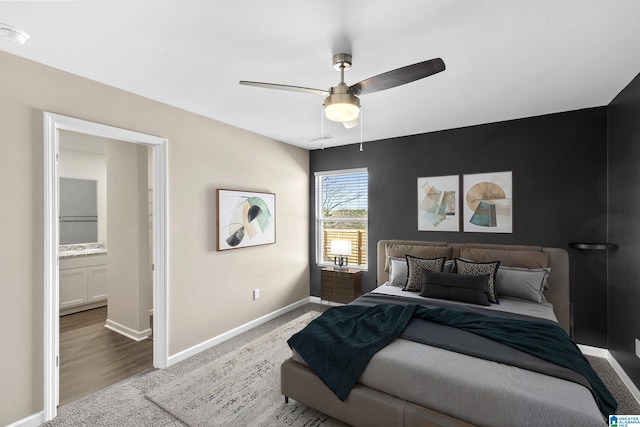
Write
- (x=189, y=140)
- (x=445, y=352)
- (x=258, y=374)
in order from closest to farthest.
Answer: (x=445, y=352), (x=258, y=374), (x=189, y=140)

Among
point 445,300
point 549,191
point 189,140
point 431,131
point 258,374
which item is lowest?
point 258,374

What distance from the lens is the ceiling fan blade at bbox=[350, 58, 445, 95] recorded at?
165 centimetres

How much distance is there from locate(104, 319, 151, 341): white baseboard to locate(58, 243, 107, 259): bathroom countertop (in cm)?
132

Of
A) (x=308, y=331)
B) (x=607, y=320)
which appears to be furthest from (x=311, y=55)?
(x=607, y=320)

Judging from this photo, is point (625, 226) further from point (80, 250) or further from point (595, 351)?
point (80, 250)

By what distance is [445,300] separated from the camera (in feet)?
10.2

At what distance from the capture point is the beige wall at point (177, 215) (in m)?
2.14

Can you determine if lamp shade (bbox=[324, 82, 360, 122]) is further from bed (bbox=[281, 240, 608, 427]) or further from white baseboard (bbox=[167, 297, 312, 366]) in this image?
white baseboard (bbox=[167, 297, 312, 366])

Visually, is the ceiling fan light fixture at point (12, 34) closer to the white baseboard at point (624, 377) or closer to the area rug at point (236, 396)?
the area rug at point (236, 396)

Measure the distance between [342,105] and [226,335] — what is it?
3111mm

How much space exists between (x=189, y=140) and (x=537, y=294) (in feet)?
13.1

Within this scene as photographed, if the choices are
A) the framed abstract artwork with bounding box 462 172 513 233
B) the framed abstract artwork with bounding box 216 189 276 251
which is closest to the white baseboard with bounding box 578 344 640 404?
the framed abstract artwork with bounding box 462 172 513 233

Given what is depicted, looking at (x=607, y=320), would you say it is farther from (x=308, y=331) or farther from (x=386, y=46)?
(x=386, y=46)

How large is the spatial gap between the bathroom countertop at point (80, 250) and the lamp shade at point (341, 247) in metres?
3.76
